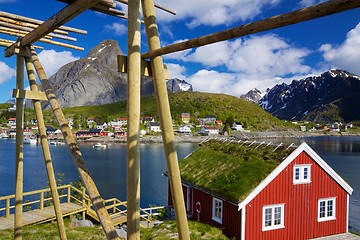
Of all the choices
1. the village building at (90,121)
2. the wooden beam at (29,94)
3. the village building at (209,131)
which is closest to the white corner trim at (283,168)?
the wooden beam at (29,94)

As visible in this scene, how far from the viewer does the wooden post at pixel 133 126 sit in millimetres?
3811

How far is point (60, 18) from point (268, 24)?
3589 millimetres

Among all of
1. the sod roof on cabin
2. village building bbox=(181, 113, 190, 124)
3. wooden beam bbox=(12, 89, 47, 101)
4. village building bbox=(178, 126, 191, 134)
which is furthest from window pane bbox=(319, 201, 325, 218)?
village building bbox=(181, 113, 190, 124)

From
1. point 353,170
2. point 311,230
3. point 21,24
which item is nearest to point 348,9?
point 21,24

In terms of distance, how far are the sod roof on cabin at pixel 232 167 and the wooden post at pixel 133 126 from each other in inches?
460

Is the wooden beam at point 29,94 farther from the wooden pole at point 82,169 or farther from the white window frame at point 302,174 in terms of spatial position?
the white window frame at point 302,174

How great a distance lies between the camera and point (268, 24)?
10.4 ft

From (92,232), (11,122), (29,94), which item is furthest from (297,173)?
(11,122)

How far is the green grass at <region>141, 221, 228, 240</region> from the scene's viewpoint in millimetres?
14567

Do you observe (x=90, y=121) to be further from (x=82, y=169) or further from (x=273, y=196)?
(x=82, y=169)

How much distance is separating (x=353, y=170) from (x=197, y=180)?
44.2 metres

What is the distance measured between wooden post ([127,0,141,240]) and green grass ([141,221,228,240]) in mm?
10791

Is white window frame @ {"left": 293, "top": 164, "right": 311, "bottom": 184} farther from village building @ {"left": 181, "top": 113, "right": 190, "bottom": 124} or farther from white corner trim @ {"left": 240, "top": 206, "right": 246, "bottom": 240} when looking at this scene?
village building @ {"left": 181, "top": 113, "right": 190, "bottom": 124}

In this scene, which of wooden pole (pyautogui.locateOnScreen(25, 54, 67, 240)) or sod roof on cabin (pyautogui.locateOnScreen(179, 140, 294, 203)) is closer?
wooden pole (pyautogui.locateOnScreen(25, 54, 67, 240))
